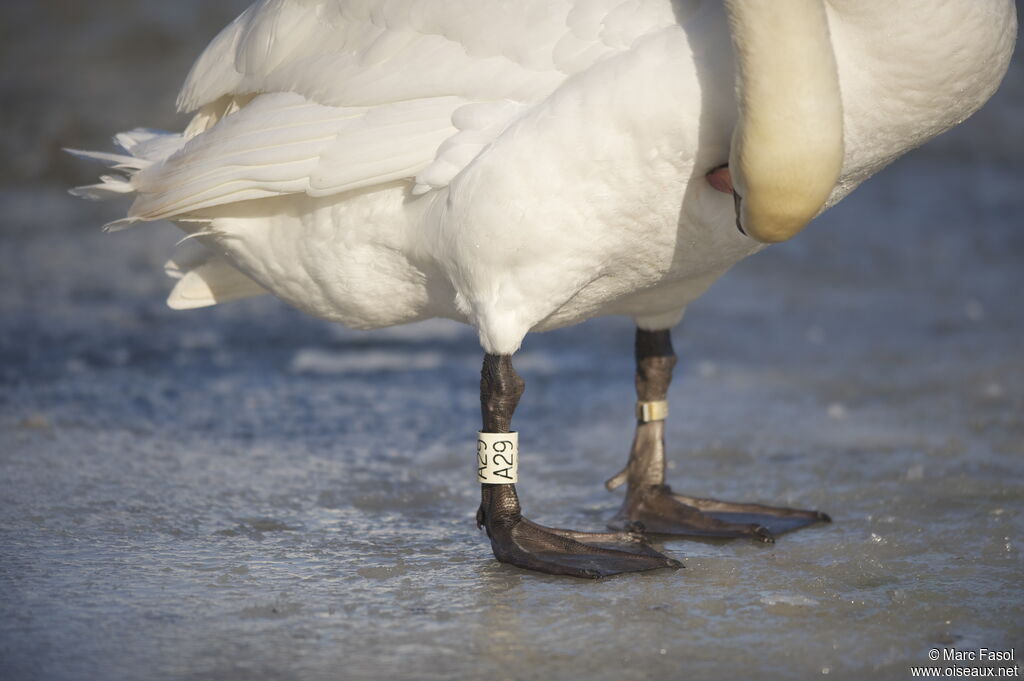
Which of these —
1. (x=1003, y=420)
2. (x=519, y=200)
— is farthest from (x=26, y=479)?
(x=1003, y=420)

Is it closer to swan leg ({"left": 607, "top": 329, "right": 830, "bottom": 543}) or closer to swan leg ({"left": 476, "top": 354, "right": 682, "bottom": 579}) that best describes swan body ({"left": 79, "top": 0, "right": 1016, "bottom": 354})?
swan leg ({"left": 476, "top": 354, "right": 682, "bottom": 579})

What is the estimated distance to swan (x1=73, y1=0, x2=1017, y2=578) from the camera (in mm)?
3668

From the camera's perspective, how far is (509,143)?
3.87 meters

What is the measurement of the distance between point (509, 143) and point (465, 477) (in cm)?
183

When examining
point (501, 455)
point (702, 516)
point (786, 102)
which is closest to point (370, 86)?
point (501, 455)

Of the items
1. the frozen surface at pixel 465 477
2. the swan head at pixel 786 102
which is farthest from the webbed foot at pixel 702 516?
the swan head at pixel 786 102

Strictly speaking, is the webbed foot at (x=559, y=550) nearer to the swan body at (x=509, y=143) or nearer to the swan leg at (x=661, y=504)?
the swan leg at (x=661, y=504)

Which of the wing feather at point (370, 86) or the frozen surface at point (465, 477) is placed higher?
the wing feather at point (370, 86)

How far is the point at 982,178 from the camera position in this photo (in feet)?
40.0

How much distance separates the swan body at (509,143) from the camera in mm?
3727

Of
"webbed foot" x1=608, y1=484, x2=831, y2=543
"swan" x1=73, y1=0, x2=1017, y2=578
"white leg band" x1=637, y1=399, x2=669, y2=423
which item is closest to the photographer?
"swan" x1=73, y1=0, x2=1017, y2=578

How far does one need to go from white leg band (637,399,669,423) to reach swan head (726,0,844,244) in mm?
1449

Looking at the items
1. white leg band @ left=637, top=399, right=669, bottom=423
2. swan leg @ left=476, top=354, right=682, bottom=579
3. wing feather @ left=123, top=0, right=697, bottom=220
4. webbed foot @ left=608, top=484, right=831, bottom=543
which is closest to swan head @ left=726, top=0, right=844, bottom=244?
wing feather @ left=123, top=0, right=697, bottom=220

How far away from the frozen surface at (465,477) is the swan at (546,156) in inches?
16.3
